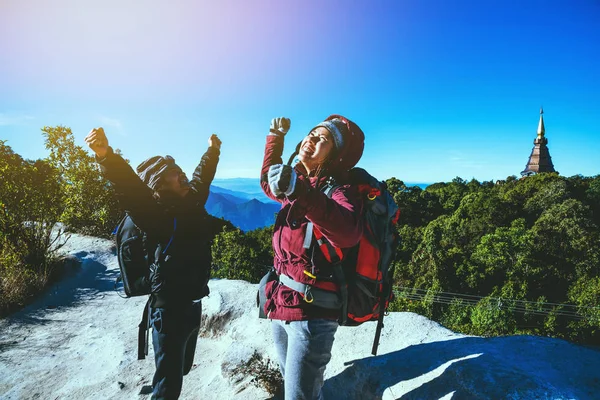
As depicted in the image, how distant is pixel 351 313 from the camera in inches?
69.7

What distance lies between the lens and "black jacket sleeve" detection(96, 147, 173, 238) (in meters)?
1.89

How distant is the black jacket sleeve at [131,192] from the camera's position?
1.89 m

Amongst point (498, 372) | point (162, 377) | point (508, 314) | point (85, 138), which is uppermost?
point (85, 138)

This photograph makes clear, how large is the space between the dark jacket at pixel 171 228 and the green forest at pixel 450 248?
0.45 meters

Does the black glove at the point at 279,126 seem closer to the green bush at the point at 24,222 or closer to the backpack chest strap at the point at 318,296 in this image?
the backpack chest strap at the point at 318,296

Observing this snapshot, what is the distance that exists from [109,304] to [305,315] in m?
6.13

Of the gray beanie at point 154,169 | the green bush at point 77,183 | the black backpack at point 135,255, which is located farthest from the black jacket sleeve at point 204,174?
the green bush at point 77,183

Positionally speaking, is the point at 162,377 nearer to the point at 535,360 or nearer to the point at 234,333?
the point at 234,333

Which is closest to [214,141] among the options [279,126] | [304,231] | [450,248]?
[279,126]

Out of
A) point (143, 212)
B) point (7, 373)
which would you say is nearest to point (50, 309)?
point (7, 373)

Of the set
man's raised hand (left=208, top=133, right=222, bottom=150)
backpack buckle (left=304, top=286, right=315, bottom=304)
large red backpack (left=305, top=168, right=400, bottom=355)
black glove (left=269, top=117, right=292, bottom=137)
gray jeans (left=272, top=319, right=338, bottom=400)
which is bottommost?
gray jeans (left=272, top=319, right=338, bottom=400)

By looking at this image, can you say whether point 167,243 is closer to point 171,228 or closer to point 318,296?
point 171,228

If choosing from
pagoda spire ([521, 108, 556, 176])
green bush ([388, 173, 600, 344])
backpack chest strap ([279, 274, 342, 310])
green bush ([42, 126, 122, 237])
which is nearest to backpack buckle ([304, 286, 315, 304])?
backpack chest strap ([279, 274, 342, 310])

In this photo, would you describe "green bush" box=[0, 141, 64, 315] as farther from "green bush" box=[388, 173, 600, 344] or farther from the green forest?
"green bush" box=[388, 173, 600, 344]
